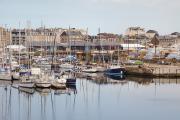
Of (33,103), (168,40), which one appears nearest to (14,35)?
(168,40)

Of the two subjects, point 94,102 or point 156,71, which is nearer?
point 94,102

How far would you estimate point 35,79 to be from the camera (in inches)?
1266

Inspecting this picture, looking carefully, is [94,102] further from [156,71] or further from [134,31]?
[134,31]

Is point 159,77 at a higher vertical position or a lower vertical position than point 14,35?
lower

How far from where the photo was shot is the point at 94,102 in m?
27.7

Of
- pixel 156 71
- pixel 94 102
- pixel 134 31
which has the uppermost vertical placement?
pixel 134 31

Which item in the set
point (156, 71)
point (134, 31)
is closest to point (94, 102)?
point (156, 71)

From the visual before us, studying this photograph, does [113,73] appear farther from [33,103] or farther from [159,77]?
[33,103]

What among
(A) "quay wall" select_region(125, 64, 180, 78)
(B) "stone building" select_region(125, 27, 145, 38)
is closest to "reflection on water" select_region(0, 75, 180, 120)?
(A) "quay wall" select_region(125, 64, 180, 78)

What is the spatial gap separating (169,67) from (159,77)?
7.19 feet

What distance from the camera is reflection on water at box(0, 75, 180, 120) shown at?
75.5 feet

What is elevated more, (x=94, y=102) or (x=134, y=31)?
(x=134, y=31)

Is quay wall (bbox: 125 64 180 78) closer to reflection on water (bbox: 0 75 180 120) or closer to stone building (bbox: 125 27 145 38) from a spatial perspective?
reflection on water (bbox: 0 75 180 120)

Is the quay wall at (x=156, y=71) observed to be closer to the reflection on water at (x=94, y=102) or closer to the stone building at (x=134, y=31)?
the reflection on water at (x=94, y=102)
